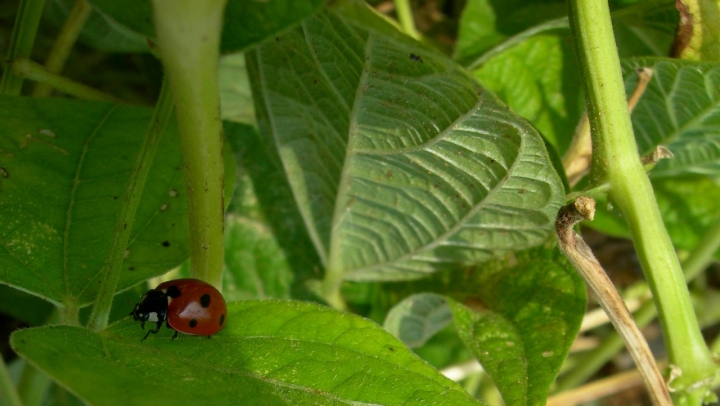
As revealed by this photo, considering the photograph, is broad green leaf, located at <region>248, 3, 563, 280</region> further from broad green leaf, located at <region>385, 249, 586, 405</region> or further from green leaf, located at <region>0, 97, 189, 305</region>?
green leaf, located at <region>0, 97, 189, 305</region>

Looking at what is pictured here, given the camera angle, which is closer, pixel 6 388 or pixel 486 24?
pixel 6 388

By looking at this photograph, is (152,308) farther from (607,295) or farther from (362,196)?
(607,295)

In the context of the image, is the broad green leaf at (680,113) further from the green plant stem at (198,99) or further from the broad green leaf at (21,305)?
the broad green leaf at (21,305)

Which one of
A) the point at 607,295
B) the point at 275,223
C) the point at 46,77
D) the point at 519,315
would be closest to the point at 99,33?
the point at 46,77

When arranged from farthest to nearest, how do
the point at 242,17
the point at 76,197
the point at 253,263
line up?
the point at 253,263, the point at 76,197, the point at 242,17

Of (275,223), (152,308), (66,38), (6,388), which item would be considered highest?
(66,38)

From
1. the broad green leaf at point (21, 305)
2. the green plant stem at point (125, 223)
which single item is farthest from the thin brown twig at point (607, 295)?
the broad green leaf at point (21, 305)

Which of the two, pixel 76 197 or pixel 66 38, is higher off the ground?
pixel 66 38
